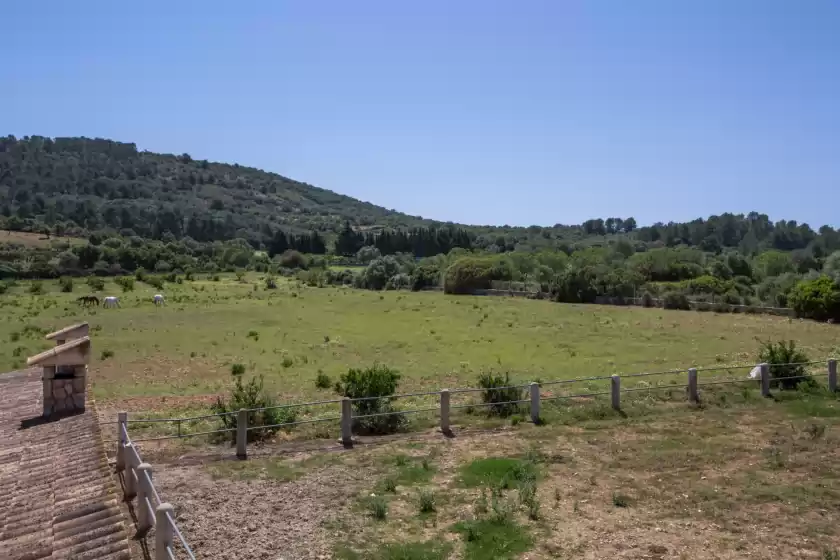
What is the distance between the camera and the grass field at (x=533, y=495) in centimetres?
974

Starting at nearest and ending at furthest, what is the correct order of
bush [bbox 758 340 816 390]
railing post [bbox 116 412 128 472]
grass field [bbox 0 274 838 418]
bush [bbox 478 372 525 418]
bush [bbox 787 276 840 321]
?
railing post [bbox 116 412 128 472], bush [bbox 478 372 525 418], bush [bbox 758 340 816 390], grass field [bbox 0 274 838 418], bush [bbox 787 276 840 321]

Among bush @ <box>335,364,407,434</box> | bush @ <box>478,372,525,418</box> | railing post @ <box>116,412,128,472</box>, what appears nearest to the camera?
railing post @ <box>116,412,128,472</box>

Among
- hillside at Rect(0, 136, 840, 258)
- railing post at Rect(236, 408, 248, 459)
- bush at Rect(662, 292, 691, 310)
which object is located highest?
hillside at Rect(0, 136, 840, 258)

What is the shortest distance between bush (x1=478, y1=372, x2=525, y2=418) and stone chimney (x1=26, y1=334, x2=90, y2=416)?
999 centimetres

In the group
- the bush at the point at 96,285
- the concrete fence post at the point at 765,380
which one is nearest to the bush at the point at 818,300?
the concrete fence post at the point at 765,380

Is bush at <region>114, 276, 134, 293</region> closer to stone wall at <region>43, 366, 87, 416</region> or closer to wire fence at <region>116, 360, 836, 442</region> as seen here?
wire fence at <region>116, 360, 836, 442</region>

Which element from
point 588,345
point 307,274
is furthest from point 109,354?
point 307,274

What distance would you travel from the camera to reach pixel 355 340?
39344 millimetres

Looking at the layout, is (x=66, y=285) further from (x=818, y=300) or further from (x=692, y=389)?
(x=818, y=300)

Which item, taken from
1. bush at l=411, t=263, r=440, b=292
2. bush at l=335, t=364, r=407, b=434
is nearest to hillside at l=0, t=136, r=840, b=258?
bush at l=411, t=263, r=440, b=292

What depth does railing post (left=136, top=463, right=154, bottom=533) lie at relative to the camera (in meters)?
8.56

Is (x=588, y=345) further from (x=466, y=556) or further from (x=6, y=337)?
(x=6, y=337)

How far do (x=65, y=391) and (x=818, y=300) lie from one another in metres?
44.3

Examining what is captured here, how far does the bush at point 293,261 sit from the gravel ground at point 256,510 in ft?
321
